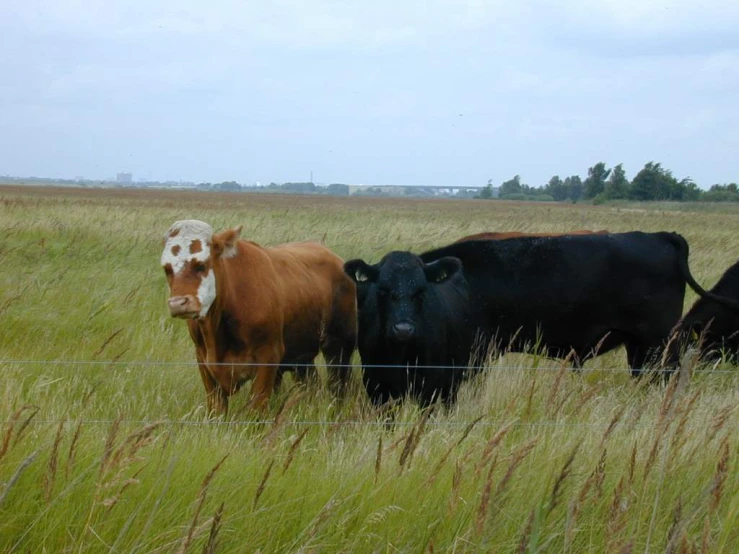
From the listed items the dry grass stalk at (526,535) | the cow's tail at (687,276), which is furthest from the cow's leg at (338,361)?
the dry grass stalk at (526,535)

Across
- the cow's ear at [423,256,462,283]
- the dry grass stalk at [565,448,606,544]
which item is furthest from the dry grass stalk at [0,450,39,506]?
the cow's ear at [423,256,462,283]

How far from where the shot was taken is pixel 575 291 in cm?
792

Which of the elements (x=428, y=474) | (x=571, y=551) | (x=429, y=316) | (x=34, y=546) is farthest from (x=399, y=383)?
(x=34, y=546)

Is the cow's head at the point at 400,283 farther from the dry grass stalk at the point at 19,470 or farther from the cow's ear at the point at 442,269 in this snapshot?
the dry grass stalk at the point at 19,470

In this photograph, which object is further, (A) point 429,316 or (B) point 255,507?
(A) point 429,316

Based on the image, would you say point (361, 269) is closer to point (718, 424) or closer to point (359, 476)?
point (359, 476)

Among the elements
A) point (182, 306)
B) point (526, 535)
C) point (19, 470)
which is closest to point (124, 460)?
point (19, 470)

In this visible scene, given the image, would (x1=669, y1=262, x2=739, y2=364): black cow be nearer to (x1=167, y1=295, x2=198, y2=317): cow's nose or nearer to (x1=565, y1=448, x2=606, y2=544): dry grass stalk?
(x1=167, y1=295, x2=198, y2=317): cow's nose

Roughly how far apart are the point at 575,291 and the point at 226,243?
3.36m

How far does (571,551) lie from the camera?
3.44 metres

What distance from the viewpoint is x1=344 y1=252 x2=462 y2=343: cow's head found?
638 centimetres

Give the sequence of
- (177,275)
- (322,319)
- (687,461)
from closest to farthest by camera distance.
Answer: (687,461) → (177,275) → (322,319)

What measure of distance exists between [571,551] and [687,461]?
3.25 feet

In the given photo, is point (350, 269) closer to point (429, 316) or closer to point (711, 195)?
point (429, 316)
